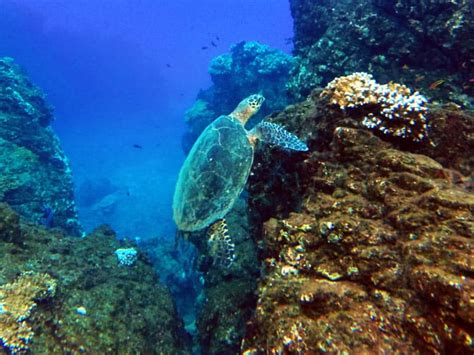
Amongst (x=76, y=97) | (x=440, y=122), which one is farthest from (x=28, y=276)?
(x=76, y=97)

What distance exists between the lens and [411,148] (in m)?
3.44

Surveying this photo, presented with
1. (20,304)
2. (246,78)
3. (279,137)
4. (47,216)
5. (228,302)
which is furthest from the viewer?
(246,78)

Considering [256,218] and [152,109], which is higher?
[256,218]

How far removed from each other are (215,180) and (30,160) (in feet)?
35.1

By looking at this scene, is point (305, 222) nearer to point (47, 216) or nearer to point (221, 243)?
point (221, 243)

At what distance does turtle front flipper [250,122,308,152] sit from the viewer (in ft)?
12.6

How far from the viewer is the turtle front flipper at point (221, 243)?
5371 mm

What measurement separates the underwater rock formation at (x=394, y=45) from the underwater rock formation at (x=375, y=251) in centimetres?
412

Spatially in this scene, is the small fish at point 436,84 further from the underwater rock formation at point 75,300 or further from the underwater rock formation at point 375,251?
the underwater rock formation at point 75,300

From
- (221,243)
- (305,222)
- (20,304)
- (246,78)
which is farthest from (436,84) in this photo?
(246,78)

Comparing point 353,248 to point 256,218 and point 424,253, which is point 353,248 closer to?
point 424,253

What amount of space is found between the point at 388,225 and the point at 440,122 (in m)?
1.77

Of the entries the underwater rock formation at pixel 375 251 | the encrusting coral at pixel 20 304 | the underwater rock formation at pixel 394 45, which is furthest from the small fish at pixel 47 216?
the underwater rock formation at pixel 375 251

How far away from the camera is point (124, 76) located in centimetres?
11075
